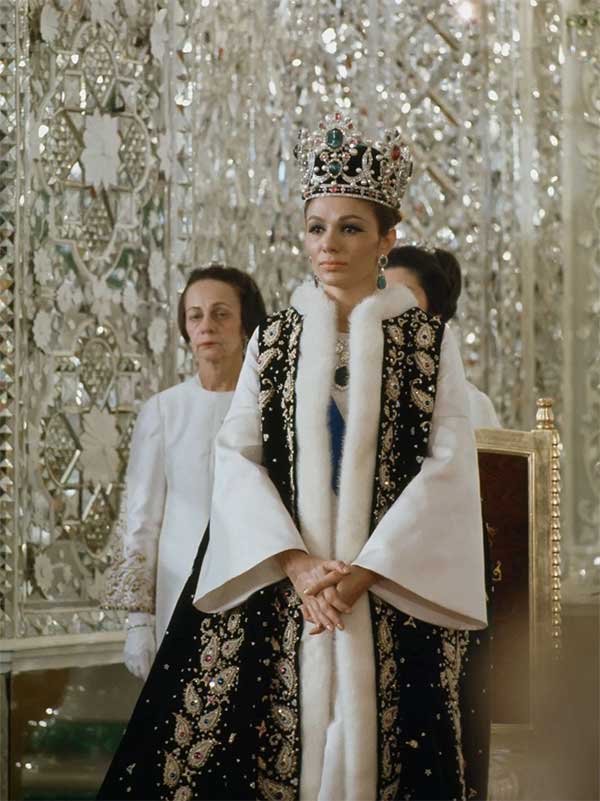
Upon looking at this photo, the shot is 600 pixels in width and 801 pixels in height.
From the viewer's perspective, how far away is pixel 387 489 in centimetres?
227

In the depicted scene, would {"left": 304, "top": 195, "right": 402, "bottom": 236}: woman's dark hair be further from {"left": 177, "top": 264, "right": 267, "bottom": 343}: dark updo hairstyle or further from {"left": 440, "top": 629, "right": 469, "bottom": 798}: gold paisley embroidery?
{"left": 177, "top": 264, "right": 267, "bottom": 343}: dark updo hairstyle

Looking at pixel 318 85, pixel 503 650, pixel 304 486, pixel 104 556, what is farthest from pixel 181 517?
pixel 318 85

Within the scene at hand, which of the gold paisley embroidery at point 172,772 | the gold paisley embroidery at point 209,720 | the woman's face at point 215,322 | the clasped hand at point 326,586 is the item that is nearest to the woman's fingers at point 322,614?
the clasped hand at point 326,586

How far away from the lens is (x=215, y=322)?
3332mm

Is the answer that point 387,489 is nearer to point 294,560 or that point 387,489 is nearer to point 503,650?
point 294,560

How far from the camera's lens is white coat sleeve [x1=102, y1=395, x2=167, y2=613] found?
3188mm

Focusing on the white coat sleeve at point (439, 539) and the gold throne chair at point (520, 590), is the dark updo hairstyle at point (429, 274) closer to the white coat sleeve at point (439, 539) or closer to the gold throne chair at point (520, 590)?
the gold throne chair at point (520, 590)

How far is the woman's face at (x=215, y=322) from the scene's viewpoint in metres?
3.32

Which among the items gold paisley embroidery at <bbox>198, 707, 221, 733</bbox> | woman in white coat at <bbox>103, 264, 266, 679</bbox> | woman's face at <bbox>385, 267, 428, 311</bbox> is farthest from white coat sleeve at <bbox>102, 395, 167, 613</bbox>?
gold paisley embroidery at <bbox>198, 707, 221, 733</bbox>

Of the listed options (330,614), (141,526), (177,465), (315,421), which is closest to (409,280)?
(177,465)

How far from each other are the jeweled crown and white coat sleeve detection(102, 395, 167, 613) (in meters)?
1.08

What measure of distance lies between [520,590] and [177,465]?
81 cm

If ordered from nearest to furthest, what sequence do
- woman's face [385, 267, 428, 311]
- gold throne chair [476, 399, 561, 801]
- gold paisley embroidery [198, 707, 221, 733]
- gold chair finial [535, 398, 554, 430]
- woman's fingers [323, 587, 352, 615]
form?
woman's fingers [323, 587, 352, 615]
gold paisley embroidery [198, 707, 221, 733]
gold throne chair [476, 399, 561, 801]
gold chair finial [535, 398, 554, 430]
woman's face [385, 267, 428, 311]

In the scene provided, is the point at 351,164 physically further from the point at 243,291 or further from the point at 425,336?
the point at 243,291
